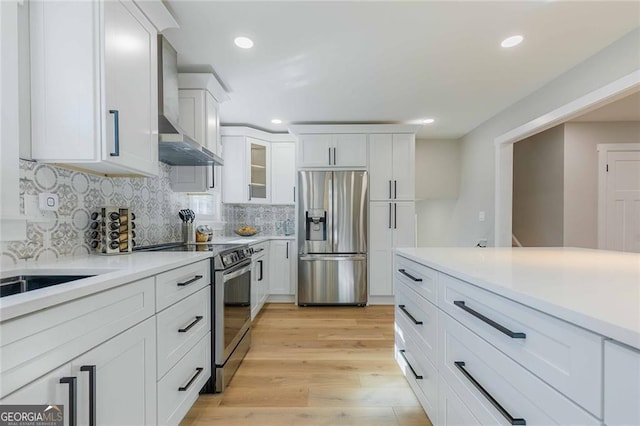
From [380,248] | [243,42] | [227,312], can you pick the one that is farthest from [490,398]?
[380,248]

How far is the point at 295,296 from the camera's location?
12.5 ft

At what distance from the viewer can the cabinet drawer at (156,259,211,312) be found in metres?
1.28

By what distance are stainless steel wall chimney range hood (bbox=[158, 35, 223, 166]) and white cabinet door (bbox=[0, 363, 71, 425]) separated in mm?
1376

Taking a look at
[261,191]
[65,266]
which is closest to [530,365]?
[65,266]

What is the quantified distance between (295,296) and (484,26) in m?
3.42

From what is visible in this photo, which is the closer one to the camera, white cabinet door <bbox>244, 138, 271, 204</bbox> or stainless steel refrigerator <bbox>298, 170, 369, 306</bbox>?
stainless steel refrigerator <bbox>298, 170, 369, 306</bbox>

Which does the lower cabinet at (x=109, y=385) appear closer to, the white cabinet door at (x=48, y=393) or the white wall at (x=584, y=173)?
the white cabinet door at (x=48, y=393)

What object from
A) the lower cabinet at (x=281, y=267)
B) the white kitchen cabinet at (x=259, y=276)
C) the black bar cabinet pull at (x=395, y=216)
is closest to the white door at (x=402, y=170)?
the black bar cabinet pull at (x=395, y=216)

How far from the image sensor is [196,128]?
244 cm

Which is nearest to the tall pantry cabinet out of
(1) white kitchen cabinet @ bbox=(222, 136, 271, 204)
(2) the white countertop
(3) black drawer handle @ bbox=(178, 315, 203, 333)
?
(1) white kitchen cabinet @ bbox=(222, 136, 271, 204)

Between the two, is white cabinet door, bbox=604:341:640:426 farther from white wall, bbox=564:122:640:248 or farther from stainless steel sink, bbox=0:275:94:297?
white wall, bbox=564:122:640:248

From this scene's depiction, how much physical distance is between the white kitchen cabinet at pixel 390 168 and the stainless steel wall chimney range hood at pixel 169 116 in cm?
225

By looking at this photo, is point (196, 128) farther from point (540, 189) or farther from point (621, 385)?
point (540, 189)

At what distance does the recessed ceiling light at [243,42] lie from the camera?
79.3 inches
